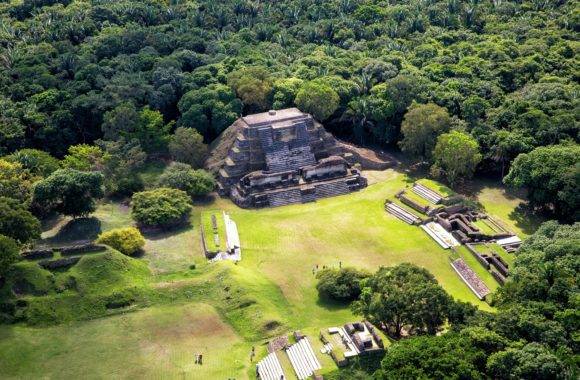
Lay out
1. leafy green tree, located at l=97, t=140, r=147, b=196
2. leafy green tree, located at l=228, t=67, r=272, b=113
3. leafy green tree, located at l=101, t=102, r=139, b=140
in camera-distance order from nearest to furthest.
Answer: leafy green tree, located at l=97, t=140, r=147, b=196, leafy green tree, located at l=101, t=102, r=139, b=140, leafy green tree, located at l=228, t=67, r=272, b=113

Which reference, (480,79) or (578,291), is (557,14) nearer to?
(480,79)

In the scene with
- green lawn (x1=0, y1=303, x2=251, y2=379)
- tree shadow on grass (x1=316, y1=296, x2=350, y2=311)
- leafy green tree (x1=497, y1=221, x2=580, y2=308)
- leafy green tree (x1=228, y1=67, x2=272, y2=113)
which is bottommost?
tree shadow on grass (x1=316, y1=296, x2=350, y2=311)

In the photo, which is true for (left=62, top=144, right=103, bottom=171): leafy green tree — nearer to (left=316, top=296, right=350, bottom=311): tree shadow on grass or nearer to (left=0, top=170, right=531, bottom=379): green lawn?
(left=0, top=170, right=531, bottom=379): green lawn

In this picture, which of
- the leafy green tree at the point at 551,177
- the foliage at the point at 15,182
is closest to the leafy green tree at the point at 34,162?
the foliage at the point at 15,182

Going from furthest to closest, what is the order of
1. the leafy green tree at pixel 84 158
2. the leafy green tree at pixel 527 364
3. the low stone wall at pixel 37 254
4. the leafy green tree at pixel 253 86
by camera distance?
1. the leafy green tree at pixel 253 86
2. the leafy green tree at pixel 84 158
3. the low stone wall at pixel 37 254
4. the leafy green tree at pixel 527 364

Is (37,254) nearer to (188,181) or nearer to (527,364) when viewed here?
(188,181)

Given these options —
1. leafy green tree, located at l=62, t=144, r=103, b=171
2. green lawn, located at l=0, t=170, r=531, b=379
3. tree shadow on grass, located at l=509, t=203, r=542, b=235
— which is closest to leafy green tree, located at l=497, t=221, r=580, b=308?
green lawn, located at l=0, t=170, r=531, b=379

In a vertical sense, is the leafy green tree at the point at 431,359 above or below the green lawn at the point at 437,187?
above

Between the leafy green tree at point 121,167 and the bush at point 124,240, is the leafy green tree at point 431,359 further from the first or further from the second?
the leafy green tree at point 121,167
